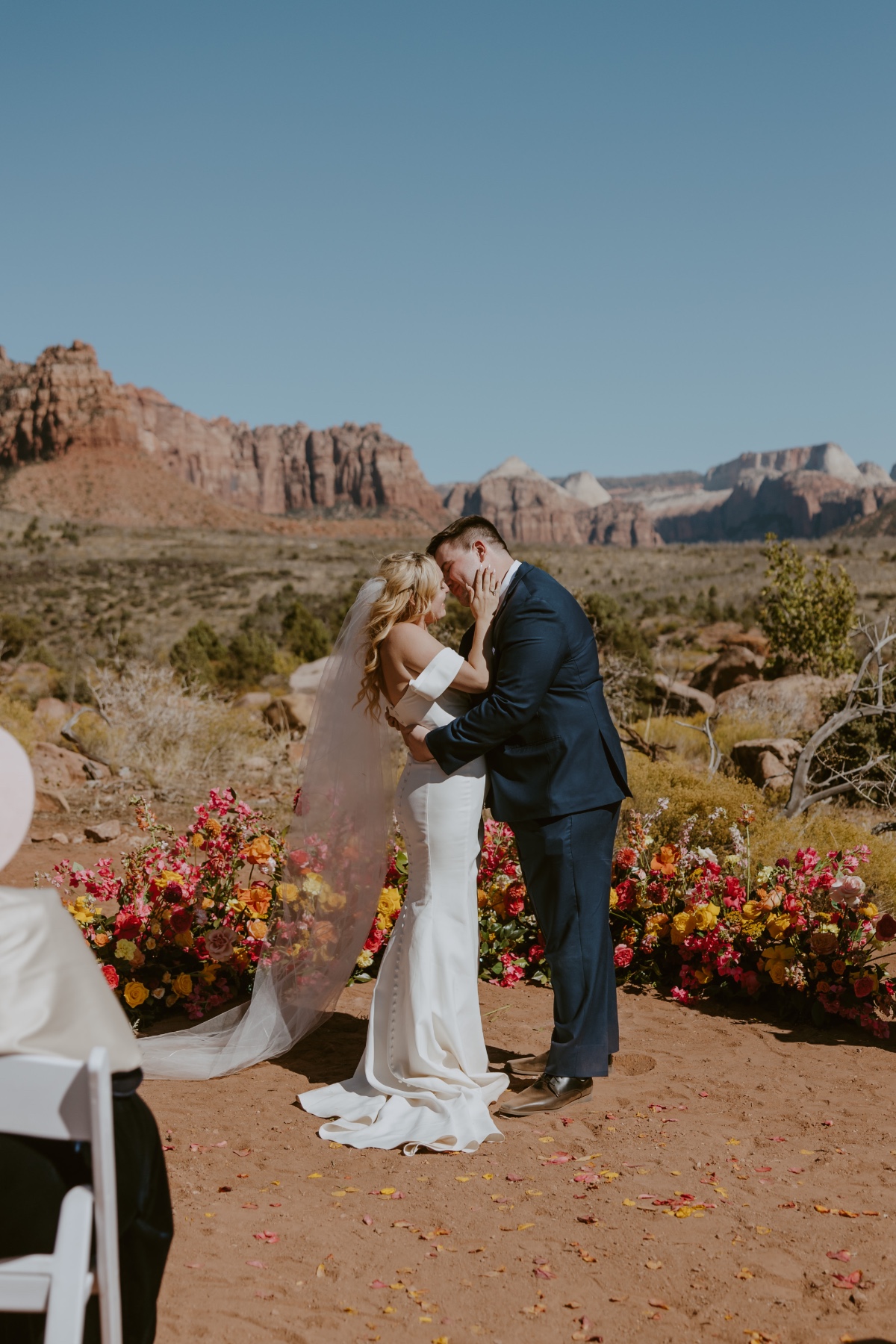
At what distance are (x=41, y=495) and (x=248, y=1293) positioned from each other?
281 feet

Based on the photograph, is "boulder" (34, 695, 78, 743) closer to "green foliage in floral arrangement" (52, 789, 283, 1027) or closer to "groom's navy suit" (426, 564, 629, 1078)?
"green foliage in floral arrangement" (52, 789, 283, 1027)

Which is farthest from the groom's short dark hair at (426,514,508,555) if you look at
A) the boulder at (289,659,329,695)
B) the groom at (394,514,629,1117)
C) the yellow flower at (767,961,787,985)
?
the boulder at (289,659,329,695)

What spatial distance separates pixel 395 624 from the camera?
12.9 ft

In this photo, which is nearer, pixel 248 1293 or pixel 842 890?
pixel 248 1293

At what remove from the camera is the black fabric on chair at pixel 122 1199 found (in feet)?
5.68

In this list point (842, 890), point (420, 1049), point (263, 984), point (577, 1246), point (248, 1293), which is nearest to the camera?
point (248, 1293)

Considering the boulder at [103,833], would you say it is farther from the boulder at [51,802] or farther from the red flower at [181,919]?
the red flower at [181,919]

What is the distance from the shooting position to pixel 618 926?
223 inches

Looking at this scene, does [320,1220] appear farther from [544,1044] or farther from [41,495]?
[41,495]

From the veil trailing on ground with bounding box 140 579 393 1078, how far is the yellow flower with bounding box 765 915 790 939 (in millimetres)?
1941

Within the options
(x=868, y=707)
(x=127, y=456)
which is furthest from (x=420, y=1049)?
(x=127, y=456)

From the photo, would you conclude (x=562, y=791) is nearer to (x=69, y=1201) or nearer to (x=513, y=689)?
(x=513, y=689)

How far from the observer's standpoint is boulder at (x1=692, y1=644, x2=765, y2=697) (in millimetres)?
13727

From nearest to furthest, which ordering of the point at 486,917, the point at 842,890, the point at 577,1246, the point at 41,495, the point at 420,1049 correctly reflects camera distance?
the point at 577,1246, the point at 420,1049, the point at 842,890, the point at 486,917, the point at 41,495
